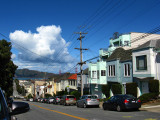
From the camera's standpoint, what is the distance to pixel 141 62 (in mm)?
26125

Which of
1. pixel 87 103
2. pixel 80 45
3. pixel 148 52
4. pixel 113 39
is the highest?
pixel 113 39

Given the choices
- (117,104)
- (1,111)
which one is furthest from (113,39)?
(1,111)

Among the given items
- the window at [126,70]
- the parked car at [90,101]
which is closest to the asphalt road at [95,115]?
the parked car at [90,101]

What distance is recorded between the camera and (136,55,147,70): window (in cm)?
2550

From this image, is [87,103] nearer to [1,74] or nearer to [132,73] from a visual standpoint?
[132,73]

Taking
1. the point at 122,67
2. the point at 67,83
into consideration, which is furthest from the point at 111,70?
the point at 67,83

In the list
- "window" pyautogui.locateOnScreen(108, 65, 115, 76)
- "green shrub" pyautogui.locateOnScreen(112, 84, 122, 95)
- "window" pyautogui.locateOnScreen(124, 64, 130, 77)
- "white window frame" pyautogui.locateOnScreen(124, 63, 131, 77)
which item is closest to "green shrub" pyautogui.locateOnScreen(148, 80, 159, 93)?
"white window frame" pyautogui.locateOnScreen(124, 63, 131, 77)

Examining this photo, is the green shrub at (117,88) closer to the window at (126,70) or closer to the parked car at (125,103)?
the window at (126,70)

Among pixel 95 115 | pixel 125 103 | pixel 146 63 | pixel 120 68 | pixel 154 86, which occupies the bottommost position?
pixel 95 115

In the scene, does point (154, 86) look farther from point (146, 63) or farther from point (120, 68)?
point (120, 68)

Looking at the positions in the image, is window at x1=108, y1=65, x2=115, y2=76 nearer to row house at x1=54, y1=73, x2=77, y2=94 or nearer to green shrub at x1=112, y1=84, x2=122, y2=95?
green shrub at x1=112, y1=84, x2=122, y2=95

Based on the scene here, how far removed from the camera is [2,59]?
25.1 meters

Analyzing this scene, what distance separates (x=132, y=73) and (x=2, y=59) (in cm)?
1726

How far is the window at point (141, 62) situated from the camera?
83.7 feet
